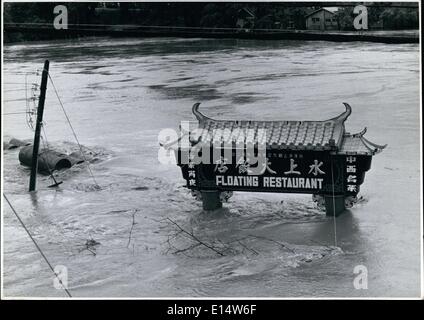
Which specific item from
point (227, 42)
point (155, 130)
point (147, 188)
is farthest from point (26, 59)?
point (147, 188)

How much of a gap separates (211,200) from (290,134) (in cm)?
269

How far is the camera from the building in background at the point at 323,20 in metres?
25.5

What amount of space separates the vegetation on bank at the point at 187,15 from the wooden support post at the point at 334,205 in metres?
5.45

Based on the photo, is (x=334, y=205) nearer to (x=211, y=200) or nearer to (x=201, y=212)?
(x=211, y=200)

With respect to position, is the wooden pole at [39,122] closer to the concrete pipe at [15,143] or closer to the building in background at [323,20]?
the concrete pipe at [15,143]

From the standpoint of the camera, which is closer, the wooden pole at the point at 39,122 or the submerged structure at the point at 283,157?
the submerged structure at the point at 283,157

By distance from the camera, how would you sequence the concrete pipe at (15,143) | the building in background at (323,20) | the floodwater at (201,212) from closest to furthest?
Answer: the floodwater at (201,212)
the concrete pipe at (15,143)
the building in background at (323,20)

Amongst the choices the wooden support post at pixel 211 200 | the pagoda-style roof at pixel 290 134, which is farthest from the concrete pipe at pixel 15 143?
the pagoda-style roof at pixel 290 134

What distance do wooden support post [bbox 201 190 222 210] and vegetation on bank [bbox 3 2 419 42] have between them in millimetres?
5381

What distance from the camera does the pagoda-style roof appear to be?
496 inches

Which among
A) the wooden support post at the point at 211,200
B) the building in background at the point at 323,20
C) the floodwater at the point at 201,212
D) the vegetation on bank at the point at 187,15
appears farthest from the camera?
the building in background at the point at 323,20

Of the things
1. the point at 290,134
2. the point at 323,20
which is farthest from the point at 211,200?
the point at 323,20

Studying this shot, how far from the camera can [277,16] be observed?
3030 cm

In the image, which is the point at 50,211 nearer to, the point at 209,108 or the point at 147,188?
the point at 147,188
